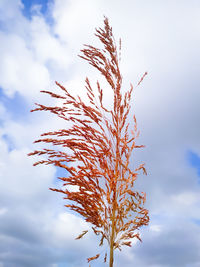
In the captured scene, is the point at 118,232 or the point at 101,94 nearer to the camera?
the point at 118,232

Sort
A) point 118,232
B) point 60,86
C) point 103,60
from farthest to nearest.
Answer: point 103,60 < point 60,86 < point 118,232

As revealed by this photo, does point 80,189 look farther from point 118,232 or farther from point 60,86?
point 60,86

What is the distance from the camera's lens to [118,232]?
6102mm

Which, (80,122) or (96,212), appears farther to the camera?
(80,122)

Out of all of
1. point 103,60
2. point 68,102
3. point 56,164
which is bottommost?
point 56,164

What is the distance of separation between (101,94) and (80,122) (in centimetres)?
96

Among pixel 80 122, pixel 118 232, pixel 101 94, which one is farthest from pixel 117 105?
pixel 118 232

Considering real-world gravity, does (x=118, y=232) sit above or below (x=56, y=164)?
below

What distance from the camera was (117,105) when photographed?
7.21 meters

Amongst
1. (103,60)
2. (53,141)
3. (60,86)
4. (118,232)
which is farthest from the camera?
(103,60)

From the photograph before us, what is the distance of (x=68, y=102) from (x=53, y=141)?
1.08 metres

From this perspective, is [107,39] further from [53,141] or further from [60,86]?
[53,141]

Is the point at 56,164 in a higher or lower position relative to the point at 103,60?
lower

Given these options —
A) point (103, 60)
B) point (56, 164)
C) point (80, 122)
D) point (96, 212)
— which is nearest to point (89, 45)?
point (103, 60)
